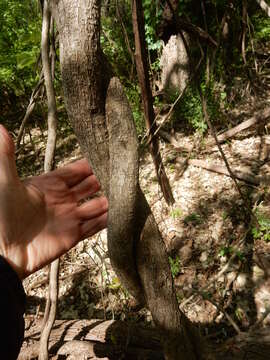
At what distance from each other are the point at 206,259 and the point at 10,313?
5.69 feet

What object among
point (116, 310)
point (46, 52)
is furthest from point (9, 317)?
point (116, 310)

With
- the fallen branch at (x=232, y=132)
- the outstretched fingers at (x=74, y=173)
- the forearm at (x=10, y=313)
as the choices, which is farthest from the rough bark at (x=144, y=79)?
the forearm at (x=10, y=313)

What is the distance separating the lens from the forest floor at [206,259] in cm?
209

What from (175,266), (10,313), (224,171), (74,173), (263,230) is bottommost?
(175,266)

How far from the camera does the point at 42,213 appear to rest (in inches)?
59.5

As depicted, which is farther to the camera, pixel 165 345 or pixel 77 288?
pixel 77 288

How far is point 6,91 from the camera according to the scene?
5.75 metres

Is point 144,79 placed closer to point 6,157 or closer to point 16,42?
point 6,157

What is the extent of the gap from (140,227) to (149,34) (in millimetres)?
4155

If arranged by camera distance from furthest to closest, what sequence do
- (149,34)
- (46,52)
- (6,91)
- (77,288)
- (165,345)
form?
(6,91) < (149,34) < (77,288) < (46,52) < (165,345)

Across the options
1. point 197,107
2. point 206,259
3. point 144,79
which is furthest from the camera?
point 197,107

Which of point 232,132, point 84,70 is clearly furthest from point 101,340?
point 232,132

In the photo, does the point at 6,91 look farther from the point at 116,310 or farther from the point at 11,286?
the point at 11,286

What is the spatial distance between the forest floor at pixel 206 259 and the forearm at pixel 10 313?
28.1 inches
